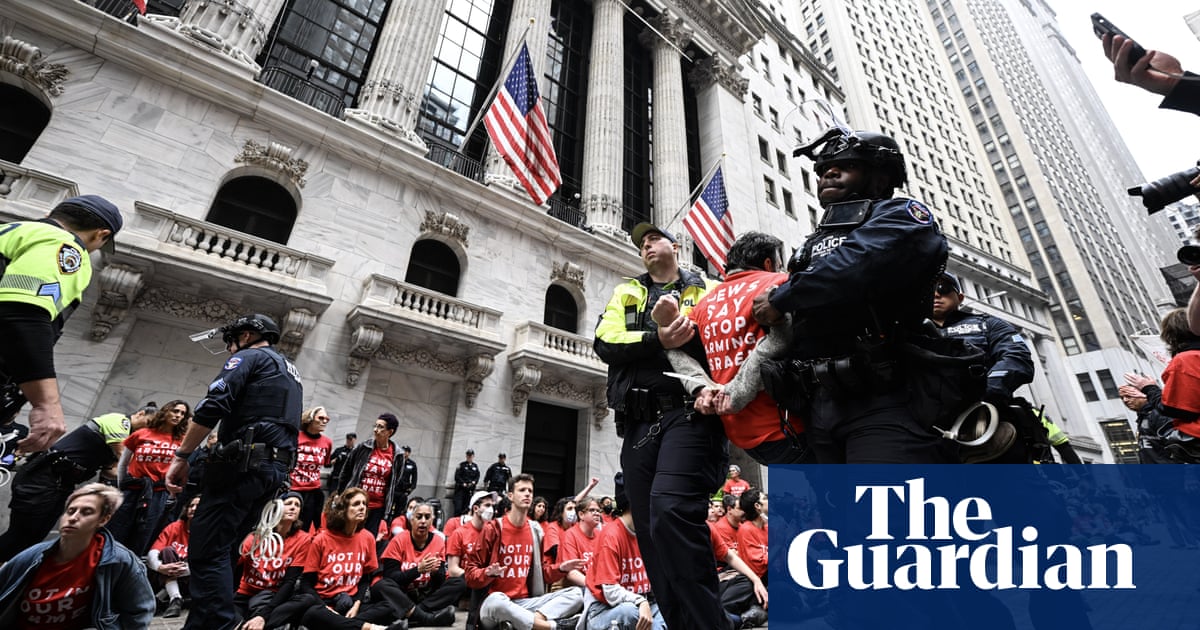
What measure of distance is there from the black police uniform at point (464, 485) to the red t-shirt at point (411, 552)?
13.2 ft

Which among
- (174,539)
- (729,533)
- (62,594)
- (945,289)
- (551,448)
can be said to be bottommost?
(62,594)

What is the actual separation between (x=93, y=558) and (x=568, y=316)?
43.0 ft

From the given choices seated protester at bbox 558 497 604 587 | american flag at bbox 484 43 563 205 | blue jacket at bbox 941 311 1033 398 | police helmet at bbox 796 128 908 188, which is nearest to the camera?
police helmet at bbox 796 128 908 188

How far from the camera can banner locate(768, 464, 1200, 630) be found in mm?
1505

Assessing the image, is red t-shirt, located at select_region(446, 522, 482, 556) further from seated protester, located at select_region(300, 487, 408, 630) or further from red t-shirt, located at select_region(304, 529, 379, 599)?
red t-shirt, located at select_region(304, 529, 379, 599)

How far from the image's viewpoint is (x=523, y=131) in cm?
1119

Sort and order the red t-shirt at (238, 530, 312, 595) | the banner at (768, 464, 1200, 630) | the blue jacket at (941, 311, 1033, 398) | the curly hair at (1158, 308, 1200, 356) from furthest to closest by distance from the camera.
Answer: the red t-shirt at (238, 530, 312, 595) → the curly hair at (1158, 308, 1200, 356) → the blue jacket at (941, 311, 1033, 398) → the banner at (768, 464, 1200, 630)

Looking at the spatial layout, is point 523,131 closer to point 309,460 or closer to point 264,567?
point 309,460

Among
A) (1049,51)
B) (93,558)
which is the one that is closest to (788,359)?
(93,558)

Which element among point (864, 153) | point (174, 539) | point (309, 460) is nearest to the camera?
point (864, 153)

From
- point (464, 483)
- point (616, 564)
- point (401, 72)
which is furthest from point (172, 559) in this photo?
point (401, 72)

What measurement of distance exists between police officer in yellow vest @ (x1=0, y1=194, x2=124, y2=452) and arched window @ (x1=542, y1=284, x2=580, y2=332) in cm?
1286

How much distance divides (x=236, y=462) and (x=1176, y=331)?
692 centimetres

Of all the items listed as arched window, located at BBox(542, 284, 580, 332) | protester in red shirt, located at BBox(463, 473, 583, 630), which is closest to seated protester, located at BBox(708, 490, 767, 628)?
protester in red shirt, located at BBox(463, 473, 583, 630)
